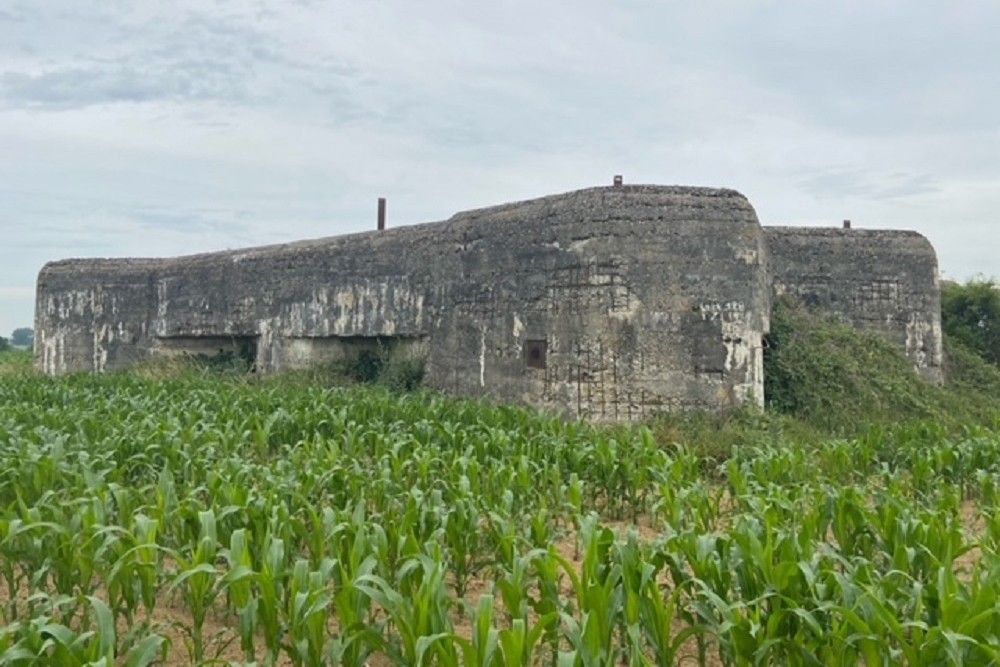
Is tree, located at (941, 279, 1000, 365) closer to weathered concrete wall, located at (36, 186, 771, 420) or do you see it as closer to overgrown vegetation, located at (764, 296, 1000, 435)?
overgrown vegetation, located at (764, 296, 1000, 435)

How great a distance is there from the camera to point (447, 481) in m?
5.51

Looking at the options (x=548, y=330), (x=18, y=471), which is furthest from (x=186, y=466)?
(x=548, y=330)

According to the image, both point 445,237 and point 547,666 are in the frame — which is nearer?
point 547,666

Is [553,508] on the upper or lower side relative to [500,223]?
lower

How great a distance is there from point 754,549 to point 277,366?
1166 cm

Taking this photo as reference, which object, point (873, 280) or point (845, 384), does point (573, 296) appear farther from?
point (873, 280)

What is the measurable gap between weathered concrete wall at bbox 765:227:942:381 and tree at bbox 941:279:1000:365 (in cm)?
211

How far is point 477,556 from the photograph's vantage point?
14.6 ft

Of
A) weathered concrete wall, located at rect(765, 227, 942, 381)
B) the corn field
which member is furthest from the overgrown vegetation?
the corn field

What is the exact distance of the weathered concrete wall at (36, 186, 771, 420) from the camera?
29.5ft

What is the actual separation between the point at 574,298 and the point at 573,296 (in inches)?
1.0

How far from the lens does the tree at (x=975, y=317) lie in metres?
13.5

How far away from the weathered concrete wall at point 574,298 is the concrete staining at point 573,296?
0.02 metres

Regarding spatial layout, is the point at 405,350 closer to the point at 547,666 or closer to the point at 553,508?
the point at 553,508
